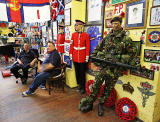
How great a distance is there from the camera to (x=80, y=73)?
300 centimetres

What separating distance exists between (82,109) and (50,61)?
4.29 ft

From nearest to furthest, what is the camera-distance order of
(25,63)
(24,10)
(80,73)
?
(80,73) < (24,10) < (25,63)

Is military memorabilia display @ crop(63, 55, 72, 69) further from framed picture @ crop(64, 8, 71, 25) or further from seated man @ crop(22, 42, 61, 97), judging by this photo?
framed picture @ crop(64, 8, 71, 25)

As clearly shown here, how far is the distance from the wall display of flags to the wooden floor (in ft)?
6.37

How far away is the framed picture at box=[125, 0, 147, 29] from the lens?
5.86 feet

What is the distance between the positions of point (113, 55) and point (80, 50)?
38.3 inches

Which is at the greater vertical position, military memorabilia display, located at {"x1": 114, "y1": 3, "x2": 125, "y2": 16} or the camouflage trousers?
military memorabilia display, located at {"x1": 114, "y1": 3, "x2": 125, "y2": 16}

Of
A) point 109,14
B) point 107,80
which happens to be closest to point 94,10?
point 109,14

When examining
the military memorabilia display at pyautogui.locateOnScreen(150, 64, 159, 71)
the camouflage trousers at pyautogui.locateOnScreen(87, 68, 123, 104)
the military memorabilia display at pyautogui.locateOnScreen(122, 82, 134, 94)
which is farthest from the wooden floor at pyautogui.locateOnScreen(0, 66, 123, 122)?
the military memorabilia display at pyautogui.locateOnScreen(150, 64, 159, 71)

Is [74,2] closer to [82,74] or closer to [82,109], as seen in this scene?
[82,74]

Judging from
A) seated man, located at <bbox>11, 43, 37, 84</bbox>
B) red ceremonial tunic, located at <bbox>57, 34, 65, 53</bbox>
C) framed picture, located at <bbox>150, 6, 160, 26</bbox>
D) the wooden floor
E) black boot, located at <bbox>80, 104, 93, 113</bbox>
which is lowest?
the wooden floor

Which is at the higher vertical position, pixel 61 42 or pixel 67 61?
pixel 61 42

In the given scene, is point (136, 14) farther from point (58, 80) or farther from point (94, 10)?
point (58, 80)

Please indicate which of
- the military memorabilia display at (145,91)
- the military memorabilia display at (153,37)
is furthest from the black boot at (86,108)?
the military memorabilia display at (153,37)
